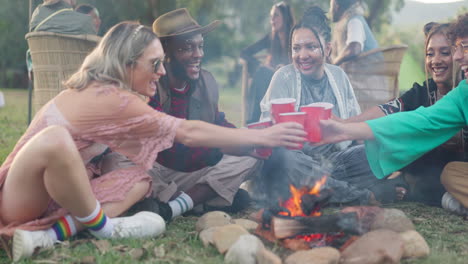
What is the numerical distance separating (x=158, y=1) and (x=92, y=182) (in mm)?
13782

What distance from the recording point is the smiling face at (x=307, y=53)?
13.6ft

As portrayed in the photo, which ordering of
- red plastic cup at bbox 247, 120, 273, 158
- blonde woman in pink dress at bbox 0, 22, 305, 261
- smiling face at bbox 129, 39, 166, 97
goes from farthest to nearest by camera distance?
red plastic cup at bbox 247, 120, 273, 158, smiling face at bbox 129, 39, 166, 97, blonde woman in pink dress at bbox 0, 22, 305, 261

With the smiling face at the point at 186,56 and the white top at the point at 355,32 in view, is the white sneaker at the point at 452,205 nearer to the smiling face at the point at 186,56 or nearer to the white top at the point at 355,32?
the smiling face at the point at 186,56

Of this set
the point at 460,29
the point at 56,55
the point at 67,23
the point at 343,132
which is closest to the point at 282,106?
the point at 343,132

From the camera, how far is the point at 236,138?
2795mm

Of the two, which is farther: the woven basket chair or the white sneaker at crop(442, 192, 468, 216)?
the woven basket chair

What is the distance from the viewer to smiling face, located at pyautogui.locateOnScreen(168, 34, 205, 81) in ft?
12.4

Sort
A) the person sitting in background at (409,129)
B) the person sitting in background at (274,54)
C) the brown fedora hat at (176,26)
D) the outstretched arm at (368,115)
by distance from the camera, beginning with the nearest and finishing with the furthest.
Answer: the person sitting in background at (409,129) < the brown fedora hat at (176,26) < the outstretched arm at (368,115) < the person sitting in background at (274,54)

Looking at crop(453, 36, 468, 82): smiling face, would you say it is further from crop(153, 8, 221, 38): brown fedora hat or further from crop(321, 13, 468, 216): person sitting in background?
crop(153, 8, 221, 38): brown fedora hat

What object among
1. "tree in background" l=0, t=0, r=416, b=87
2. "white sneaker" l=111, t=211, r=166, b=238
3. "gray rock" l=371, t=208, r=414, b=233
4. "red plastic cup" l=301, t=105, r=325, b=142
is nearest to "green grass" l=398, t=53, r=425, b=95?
"tree in background" l=0, t=0, r=416, b=87

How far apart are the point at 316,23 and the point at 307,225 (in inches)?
88.1

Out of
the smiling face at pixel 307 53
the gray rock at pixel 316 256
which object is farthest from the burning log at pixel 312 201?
the smiling face at pixel 307 53

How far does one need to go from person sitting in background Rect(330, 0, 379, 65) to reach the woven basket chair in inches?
122

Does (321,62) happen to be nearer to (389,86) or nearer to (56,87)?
(389,86)
